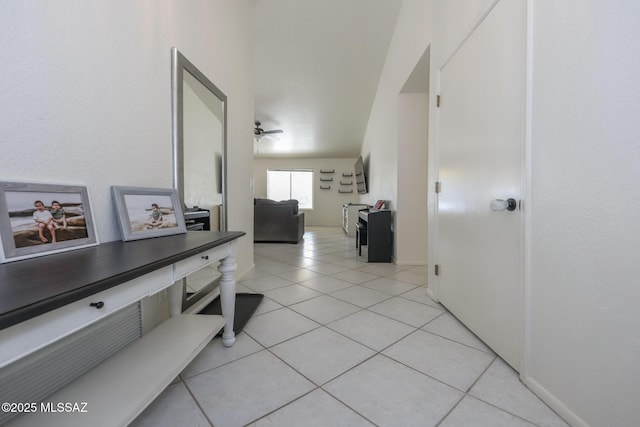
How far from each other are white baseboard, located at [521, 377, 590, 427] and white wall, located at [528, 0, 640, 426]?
1cm

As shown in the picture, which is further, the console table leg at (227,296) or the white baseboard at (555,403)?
the console table leg at (227,296)

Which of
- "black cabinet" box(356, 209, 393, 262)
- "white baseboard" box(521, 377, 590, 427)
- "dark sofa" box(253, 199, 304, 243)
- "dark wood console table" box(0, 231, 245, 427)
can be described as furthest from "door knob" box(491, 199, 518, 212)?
"dark sofa" box(253, 199, 304, 243)

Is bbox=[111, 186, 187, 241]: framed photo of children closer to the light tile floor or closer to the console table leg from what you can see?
the console table leg

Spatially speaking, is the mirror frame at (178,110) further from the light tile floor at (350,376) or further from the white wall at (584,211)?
the white wall at (584,211)

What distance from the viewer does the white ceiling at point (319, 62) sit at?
3273 millimetres

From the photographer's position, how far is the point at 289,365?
4.33 feet

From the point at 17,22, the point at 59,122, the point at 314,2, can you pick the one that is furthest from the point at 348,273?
the point at 314,2

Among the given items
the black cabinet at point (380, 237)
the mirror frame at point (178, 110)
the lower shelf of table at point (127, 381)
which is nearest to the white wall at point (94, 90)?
the mirror frame at point (178, 110)

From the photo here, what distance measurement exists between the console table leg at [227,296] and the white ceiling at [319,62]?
3208 mm

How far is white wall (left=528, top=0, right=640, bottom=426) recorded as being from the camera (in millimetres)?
795

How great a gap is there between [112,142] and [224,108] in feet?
4.15

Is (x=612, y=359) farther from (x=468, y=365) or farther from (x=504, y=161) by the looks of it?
(x=504, y=161)

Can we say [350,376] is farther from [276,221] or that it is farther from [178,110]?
[276,221]

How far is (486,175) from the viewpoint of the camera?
150 centimetres
